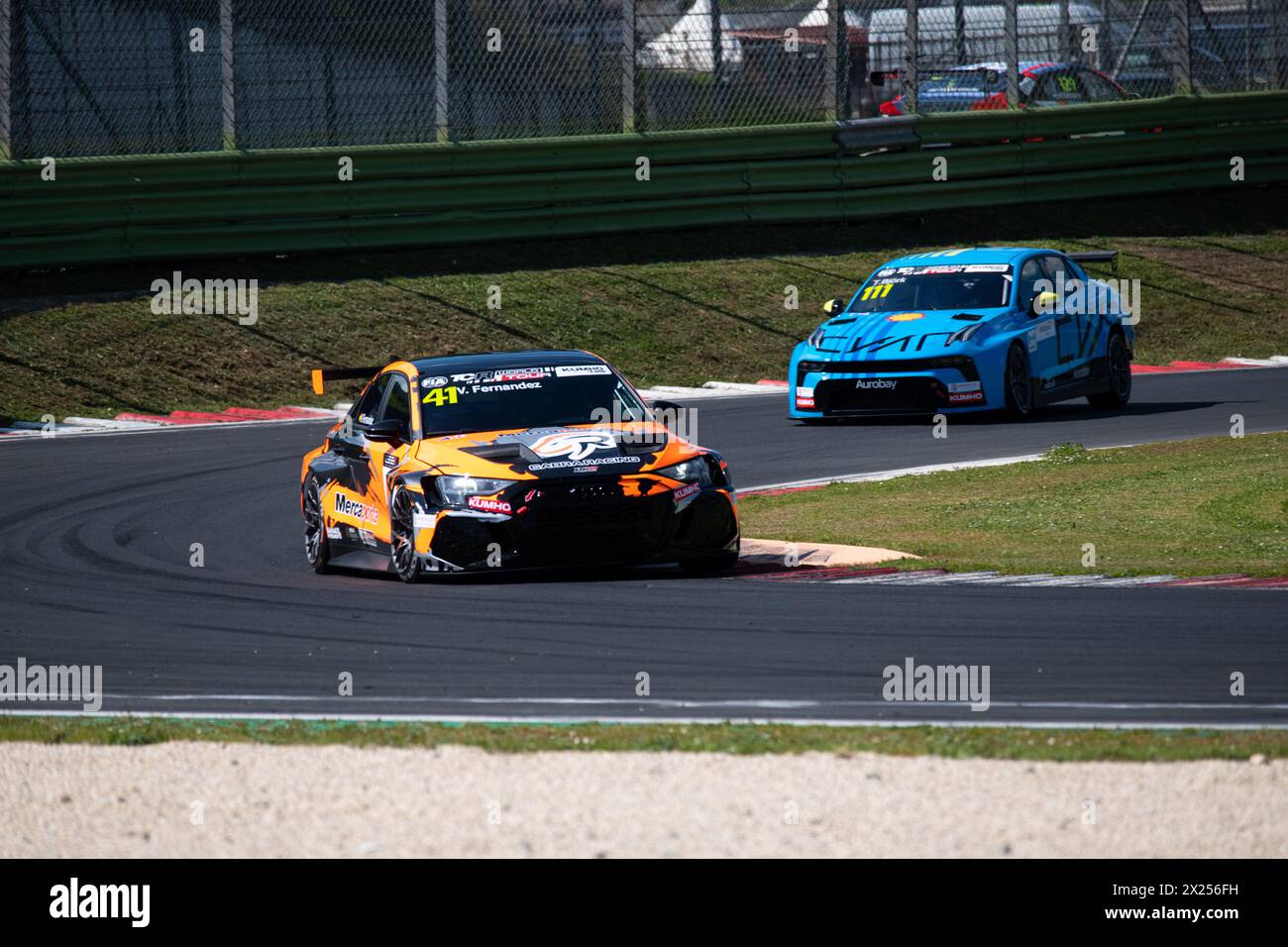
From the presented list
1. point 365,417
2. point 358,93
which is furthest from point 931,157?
point 365,417

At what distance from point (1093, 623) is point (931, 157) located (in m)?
17.6

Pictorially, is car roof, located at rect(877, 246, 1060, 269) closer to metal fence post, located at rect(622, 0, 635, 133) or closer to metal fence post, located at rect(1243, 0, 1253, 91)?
metal fence post, located at rect(622, 0, 635, 133)

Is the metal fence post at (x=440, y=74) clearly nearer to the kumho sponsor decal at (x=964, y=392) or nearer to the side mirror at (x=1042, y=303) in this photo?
the side mirror at (x=1042, y=303)

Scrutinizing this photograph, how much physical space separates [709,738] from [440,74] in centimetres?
1691

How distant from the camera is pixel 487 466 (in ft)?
35.4

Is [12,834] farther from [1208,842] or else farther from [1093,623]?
[1093,623]

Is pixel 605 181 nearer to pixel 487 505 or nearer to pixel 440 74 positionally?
pixel 440 74

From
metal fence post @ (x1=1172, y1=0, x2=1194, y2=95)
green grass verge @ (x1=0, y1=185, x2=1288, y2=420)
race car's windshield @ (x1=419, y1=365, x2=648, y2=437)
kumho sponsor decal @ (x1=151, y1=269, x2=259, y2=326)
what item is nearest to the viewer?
race car's windshield @ (x1=419, y1=365, x2=648, y2=437)

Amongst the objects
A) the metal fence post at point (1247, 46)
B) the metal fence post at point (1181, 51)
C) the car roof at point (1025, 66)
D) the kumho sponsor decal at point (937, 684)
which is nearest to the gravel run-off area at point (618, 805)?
the kumho sponsor decal at point (937, 684)

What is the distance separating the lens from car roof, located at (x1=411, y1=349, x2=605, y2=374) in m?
12.0

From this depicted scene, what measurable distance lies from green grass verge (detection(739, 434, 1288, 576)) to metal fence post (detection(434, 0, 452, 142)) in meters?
9.87

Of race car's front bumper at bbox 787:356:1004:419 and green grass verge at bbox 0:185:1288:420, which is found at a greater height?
green grass verge at bbox 0:185:1288:420

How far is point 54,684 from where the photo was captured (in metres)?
8.45

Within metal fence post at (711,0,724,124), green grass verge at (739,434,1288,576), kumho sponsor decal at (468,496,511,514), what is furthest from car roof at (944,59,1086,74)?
kumho sponsor decal at (468,496,511,514)
